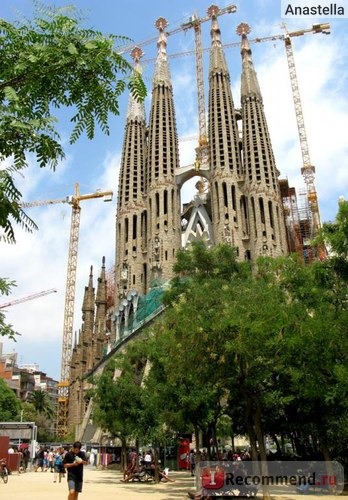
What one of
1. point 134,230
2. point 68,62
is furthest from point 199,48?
point 68,62

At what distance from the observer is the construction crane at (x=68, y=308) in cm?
7575

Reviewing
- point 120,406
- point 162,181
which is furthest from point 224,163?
point 120,406

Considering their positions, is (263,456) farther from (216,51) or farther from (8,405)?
(216,51)

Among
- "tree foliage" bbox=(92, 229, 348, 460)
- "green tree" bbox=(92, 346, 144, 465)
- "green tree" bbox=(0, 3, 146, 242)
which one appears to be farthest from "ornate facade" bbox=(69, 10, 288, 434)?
"green tree" bbox=(0, 3, 146, 242)

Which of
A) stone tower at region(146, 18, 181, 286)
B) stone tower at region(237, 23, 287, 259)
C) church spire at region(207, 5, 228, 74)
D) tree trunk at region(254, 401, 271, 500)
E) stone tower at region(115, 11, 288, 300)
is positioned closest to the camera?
tree trunk at region(254, 401, 271, 500)

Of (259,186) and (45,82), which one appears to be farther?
(259,186)

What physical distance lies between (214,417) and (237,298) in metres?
7.60

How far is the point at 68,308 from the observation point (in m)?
82.2

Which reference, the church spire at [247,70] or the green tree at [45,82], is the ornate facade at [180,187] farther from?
the green tree at [45,82]

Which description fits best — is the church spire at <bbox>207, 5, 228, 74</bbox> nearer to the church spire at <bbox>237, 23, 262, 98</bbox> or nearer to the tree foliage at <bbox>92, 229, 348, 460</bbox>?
the church spire at <bbox>237, 23, 262, 98</bbox>

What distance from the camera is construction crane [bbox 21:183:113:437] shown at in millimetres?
75750

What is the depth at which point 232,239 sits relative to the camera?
184 ft

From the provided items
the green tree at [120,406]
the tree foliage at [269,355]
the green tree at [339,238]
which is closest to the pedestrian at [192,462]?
the green tree at [120,406]

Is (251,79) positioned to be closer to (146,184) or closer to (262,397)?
(146,184)
